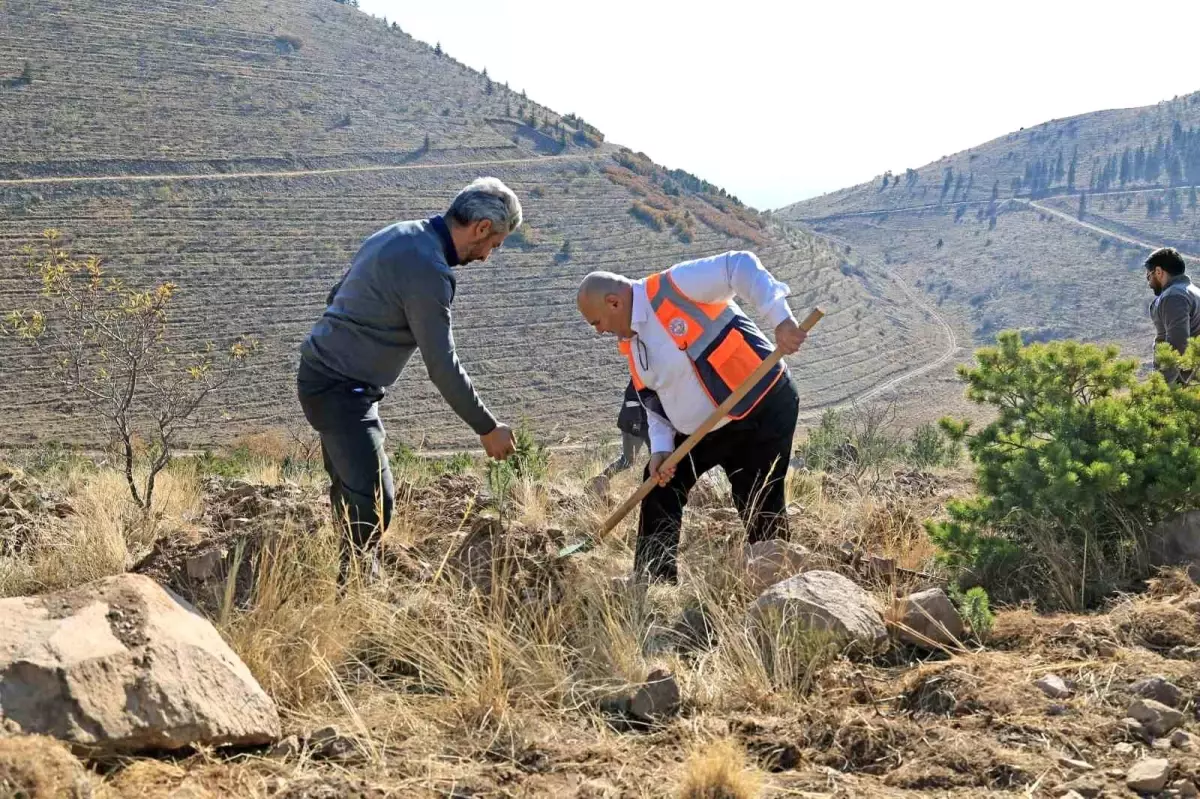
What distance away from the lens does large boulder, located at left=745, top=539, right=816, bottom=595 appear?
4102 mm

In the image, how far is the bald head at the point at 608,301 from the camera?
14.2 feet

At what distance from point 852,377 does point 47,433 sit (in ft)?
91.6

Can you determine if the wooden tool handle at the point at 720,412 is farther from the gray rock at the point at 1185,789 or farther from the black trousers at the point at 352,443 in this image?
the gray rock at the point at 1185,789

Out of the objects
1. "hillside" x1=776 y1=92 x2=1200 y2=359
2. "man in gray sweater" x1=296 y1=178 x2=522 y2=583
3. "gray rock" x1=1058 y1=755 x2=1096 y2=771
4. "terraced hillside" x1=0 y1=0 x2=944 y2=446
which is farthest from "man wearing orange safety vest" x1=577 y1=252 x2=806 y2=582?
"hillside" x1=776 y1=92 x2=1200 y2=359

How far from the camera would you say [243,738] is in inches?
111

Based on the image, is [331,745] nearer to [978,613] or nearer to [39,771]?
[39,771]

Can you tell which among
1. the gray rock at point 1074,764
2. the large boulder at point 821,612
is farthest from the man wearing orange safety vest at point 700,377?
the gray rock at point 1074,764

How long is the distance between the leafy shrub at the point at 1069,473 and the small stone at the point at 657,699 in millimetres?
1704

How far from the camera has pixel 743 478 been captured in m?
4.63

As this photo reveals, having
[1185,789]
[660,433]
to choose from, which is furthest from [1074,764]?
[660,433]

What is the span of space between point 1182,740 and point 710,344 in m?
2.26

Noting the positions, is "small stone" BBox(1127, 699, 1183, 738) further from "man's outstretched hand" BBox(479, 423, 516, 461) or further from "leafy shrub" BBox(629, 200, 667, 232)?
"leafy shrub" BBox(629, 200, 667, 232)

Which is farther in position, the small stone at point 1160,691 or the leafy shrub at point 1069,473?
the leafy shrub at point 1069,473

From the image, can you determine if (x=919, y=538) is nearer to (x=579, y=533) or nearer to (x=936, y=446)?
(x=579, y=533)
